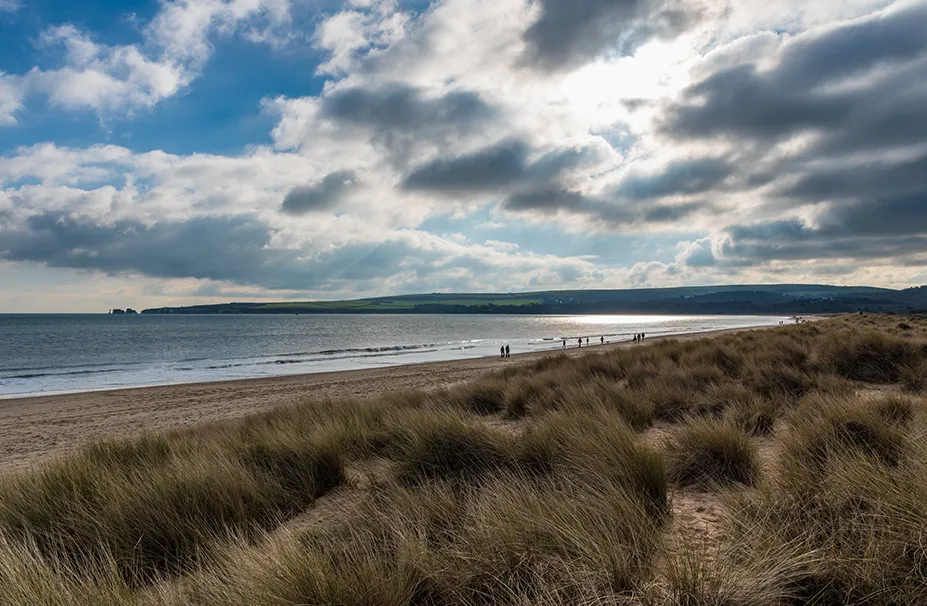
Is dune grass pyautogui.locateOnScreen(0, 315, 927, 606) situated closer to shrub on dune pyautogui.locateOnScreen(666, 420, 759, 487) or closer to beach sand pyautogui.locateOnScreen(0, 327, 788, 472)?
shrub on dune pyautogui.locateOnScreen(666, 420, 759, 487)

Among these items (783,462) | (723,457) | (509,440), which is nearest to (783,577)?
(783,462)

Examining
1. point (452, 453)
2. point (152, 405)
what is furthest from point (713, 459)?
point (152, 405)

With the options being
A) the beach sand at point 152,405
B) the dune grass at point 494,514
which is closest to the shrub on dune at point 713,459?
the dune grass at point 494,514

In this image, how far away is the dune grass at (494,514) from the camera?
8.70 ft

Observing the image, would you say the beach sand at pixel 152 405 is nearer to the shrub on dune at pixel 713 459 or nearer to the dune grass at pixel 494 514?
the dune grass at pixel 494 514

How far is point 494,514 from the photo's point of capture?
3385 millimetres

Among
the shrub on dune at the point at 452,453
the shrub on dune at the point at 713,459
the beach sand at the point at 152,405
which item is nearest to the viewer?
the shrub on dune at the point at 713,459

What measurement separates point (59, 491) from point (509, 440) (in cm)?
485

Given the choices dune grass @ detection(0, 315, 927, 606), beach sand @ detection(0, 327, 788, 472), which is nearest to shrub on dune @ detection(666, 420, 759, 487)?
dune grass @ detection(0, 315, 927, 606)

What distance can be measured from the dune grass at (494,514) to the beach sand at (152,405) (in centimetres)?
745

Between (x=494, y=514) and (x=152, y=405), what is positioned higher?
(x=494, y=514)

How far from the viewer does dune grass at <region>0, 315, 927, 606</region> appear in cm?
265

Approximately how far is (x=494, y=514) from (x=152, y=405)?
2285 cm

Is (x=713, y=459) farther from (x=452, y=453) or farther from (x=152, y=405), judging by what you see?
(x=152, y=405)
